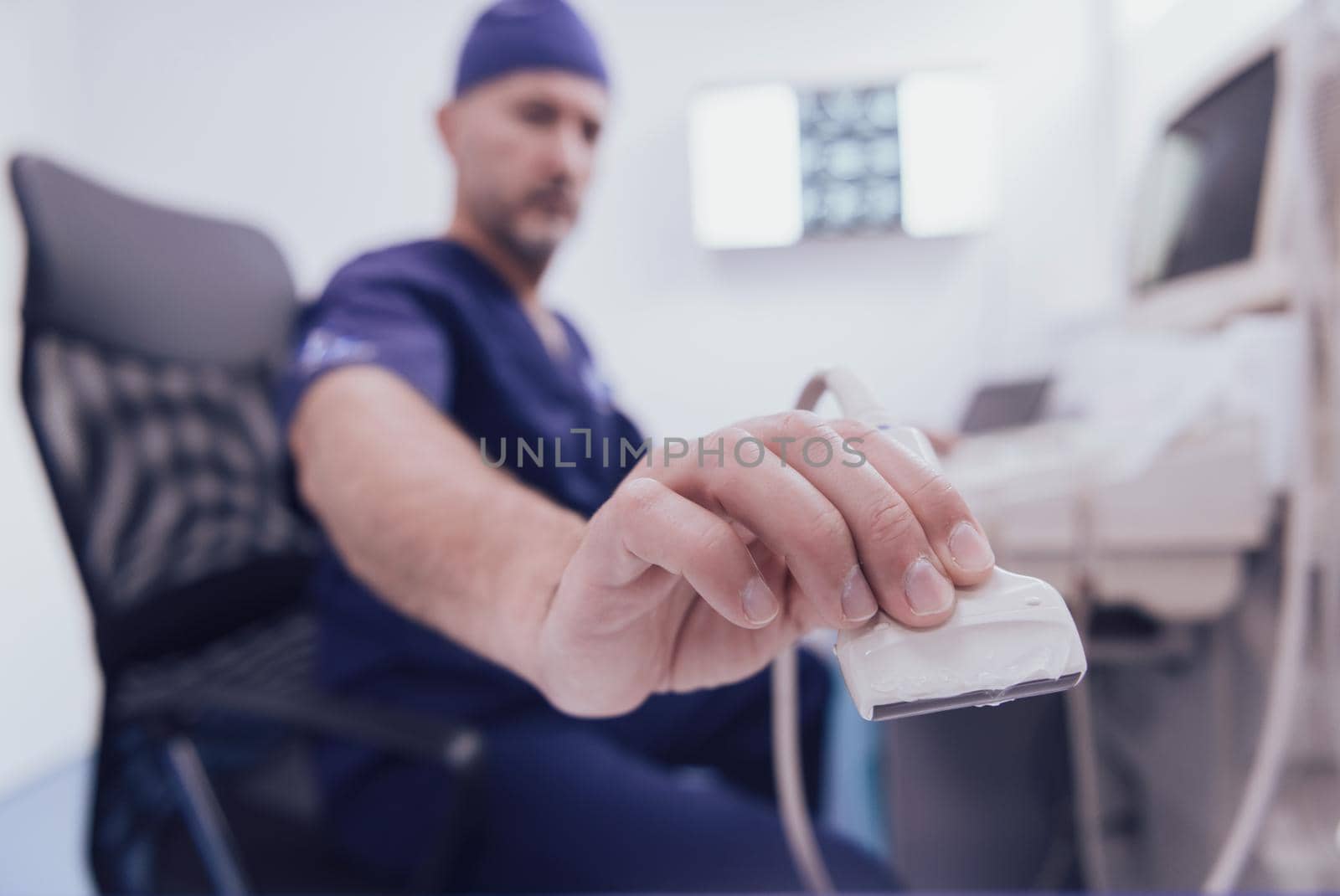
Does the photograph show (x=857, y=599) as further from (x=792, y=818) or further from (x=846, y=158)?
(x=846, y=158)

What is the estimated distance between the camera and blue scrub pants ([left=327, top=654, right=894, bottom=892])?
1.29 ft

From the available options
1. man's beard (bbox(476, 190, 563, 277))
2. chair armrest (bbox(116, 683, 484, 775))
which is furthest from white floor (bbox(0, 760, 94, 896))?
man's beard (bbox(476, 190, 563, 277))

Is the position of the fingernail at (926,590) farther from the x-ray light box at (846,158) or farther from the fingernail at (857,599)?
the x-ray light box at (846,158)

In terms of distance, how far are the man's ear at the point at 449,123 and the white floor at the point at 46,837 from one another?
0.60m

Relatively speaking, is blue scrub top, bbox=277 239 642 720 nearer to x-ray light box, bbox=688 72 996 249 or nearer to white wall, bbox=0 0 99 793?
x-ray light box, bbox=688 72 996 249

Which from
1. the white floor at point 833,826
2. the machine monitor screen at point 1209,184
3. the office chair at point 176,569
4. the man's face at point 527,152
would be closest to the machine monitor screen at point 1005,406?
the machine monitor screen at point 1209,184

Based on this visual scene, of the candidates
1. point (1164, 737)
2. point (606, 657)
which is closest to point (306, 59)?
point (606, 657)

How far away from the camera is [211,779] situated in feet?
1.75

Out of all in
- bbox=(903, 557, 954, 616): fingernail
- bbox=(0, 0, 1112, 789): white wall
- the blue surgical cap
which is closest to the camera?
bbox=(903, 557, 954, 616): fingernail

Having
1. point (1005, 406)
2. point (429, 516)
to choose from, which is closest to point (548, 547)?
point (429, 516)

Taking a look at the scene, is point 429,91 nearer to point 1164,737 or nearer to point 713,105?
point 713,105

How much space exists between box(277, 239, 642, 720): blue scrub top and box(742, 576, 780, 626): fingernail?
0.15 metres

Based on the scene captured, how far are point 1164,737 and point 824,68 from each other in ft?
2.74

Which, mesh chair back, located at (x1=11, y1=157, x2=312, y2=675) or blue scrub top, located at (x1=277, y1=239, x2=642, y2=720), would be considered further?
mesh chair back, located at (x1=11, y1=157, x2=312, y2=675)
